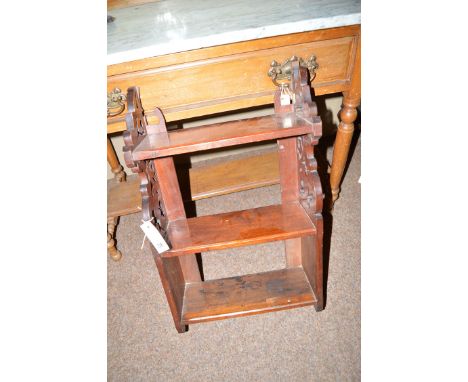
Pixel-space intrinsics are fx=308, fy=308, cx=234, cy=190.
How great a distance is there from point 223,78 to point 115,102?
0.31 meters

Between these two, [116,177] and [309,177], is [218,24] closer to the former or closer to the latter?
[309,177]

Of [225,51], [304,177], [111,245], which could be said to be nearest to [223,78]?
[225,51]

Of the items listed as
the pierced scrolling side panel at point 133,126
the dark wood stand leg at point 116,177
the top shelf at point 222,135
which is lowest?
the dark wood stand leg at point 116,177

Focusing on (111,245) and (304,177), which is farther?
(111,245)

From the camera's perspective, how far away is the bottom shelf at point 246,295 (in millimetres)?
964

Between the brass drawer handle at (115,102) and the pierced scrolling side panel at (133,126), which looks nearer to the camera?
the pierced scrolling side panel at (133,126)

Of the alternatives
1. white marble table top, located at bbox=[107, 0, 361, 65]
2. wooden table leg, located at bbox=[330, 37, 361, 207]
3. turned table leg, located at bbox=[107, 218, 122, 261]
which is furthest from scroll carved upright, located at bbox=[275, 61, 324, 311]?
turned table leg, located at bbox=[107, 218, 122, 261]

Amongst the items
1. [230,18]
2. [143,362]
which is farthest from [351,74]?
[143,362]

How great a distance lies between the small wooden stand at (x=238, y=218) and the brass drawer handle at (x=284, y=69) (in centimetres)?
4

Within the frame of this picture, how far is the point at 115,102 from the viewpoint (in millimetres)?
854

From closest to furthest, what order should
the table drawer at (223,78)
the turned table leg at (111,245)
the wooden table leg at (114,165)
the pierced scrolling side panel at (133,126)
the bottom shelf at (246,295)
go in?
1. the pierced scrolling side panel at (133,126)
2. the table drawer at (223,78)
3. the bottom shelf at (246,295)
4. the turned table leg at (111,245)
5. the wooden table leg at (114,165)

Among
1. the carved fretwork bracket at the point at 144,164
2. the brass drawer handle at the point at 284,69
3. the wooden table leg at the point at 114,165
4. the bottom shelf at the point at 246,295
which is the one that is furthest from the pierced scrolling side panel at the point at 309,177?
the wooden table leg at the point at 114,165

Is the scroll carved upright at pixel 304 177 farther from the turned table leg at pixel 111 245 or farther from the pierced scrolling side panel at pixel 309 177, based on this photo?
the turned table leg at pixel 111 245

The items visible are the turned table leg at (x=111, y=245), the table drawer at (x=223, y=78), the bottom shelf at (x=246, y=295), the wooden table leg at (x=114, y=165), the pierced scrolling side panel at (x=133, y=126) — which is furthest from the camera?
the wooden table leg at (x=114, y=165)
